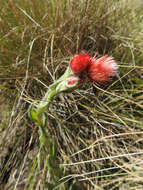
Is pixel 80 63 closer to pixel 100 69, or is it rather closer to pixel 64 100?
pixel 100 69

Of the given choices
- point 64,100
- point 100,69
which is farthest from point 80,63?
point 64,100

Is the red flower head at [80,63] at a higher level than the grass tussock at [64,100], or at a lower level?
higher

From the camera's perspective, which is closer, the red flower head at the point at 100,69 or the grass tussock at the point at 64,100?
the red flower head at the point at 100,69

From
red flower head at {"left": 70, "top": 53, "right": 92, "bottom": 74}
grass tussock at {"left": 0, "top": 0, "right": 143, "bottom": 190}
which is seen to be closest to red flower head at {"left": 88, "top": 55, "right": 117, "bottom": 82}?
red flower head at {"left": 70, "top": 53, "right": 92, "bottom": 74}

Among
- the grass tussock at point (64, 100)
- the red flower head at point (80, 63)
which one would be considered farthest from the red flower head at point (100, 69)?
the grass tussock at point (64, 100)

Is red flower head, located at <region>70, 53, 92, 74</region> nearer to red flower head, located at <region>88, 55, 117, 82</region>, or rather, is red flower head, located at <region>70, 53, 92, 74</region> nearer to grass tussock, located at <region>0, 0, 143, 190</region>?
red flower head, located at <region>88, 55, 117, 82</region>

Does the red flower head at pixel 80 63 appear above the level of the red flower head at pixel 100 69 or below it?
above

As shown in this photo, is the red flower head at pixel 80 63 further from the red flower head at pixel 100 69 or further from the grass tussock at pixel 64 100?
the grass tussock at pixel 64 100

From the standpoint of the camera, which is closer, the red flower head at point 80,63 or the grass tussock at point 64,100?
the red flower head at point 80,63

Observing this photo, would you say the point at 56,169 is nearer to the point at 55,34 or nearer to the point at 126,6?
the point at 55,34
